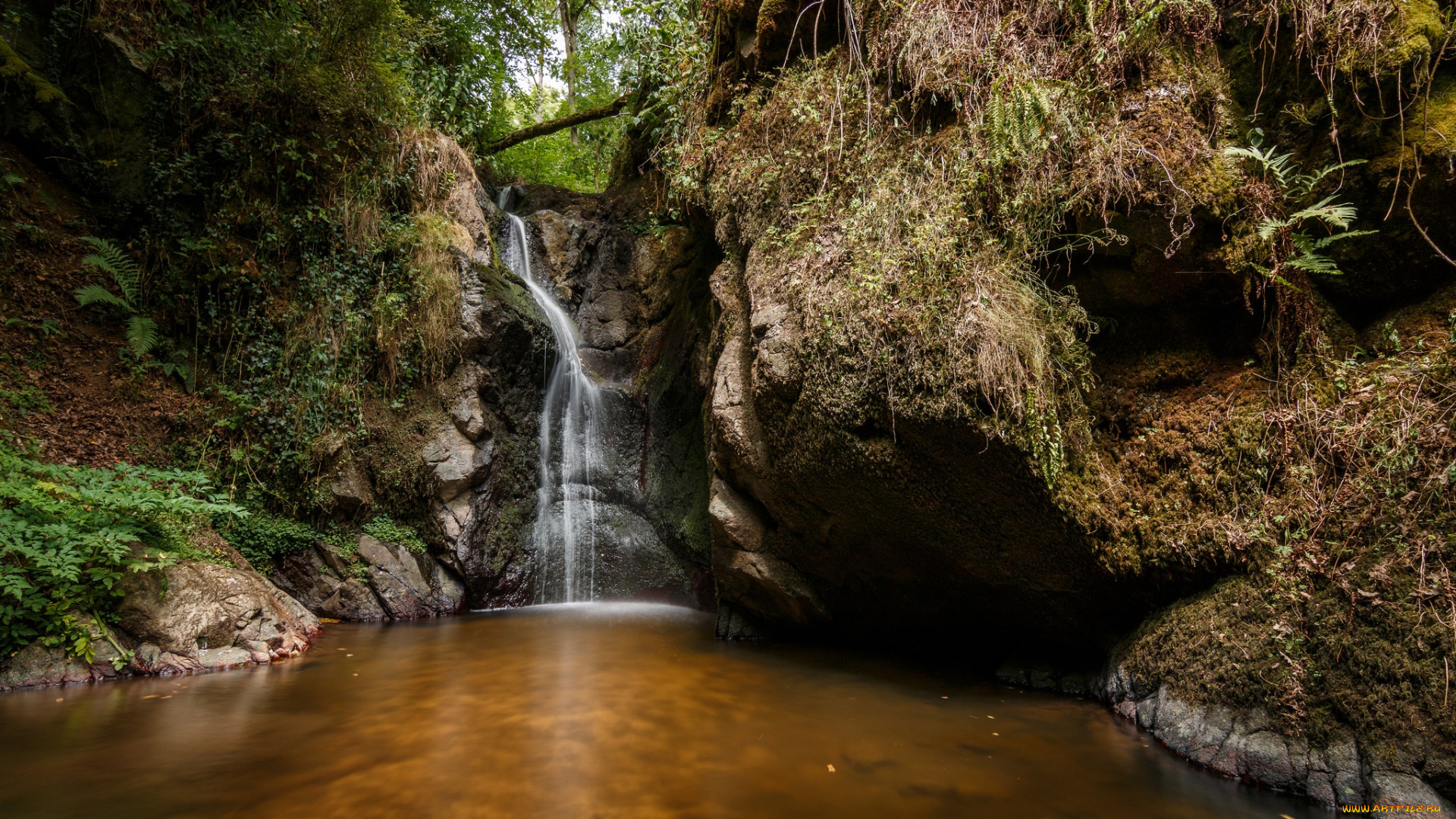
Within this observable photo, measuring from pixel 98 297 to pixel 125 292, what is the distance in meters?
0.25

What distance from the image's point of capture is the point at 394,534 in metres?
6.92

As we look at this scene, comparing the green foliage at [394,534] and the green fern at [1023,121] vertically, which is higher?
the green fern at [1023,121]

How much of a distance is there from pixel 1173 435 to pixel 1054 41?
2.74 meters

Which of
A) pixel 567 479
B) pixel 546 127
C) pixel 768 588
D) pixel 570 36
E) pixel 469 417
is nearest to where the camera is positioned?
pixel 768 588

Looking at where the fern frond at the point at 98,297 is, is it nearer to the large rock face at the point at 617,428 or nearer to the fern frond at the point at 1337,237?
the large rock face at the point at 617,428

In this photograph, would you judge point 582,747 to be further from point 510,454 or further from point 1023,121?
point 510,454

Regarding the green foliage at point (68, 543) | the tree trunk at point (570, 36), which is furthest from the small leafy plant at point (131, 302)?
the tree trunk at point (570, 36)

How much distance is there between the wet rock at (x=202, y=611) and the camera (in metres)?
4.29

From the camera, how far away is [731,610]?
6.00m

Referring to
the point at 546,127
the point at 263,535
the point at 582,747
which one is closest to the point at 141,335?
A: the point at 263,535

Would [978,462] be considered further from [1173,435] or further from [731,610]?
[731,610]

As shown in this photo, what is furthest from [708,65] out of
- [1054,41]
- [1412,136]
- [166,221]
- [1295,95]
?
[166,221]

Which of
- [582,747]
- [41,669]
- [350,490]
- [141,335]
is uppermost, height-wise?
[141,335]

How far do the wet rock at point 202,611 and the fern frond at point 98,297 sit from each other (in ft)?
10.8
